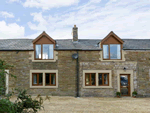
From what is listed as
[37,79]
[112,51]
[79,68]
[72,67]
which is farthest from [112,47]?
[37,79]

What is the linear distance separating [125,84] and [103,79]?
233 centimetres

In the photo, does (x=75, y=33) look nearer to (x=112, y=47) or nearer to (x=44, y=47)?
(x=44, y=47)

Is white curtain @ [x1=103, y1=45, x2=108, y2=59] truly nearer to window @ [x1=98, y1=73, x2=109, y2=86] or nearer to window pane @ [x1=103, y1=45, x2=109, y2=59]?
window pane @ [x1=103, y1=45, x2=109, y2=59]

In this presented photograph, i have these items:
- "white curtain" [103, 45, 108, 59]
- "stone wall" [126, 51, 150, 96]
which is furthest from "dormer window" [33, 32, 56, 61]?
"stone wall" [126, 51, 150, 96]

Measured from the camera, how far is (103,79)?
1432cm

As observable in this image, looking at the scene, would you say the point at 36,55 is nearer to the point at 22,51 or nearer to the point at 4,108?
the point at 22,51

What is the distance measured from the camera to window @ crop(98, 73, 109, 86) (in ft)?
47.0

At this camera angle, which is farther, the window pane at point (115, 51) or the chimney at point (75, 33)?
the chimney at point (75, 33)

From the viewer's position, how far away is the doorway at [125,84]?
1455 cm

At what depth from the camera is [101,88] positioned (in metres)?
14.1

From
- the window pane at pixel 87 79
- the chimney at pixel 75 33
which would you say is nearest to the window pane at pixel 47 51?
the chimney at pixel 75 33

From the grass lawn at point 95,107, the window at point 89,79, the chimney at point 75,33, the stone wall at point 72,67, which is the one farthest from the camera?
the chimney at point 75,33

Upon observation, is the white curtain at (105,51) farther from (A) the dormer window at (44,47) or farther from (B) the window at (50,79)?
(B) the window at (50,79)

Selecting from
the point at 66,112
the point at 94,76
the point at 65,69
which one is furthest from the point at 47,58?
the point at 66,112
